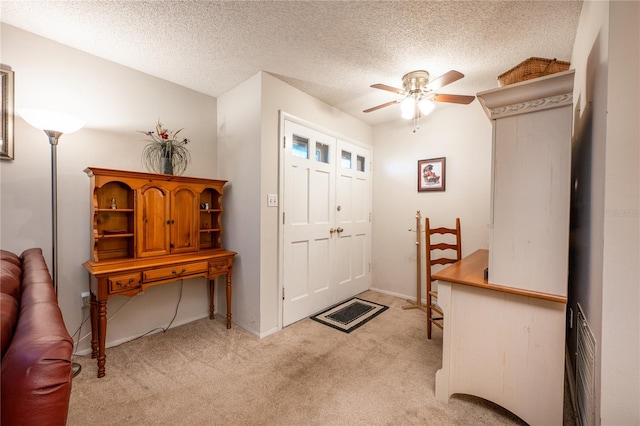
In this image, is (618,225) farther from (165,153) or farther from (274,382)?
(165,153)

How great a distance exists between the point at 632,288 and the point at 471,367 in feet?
2.95

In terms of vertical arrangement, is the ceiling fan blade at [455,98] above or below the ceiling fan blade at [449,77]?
below

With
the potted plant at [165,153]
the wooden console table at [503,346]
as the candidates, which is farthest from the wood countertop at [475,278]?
the potted plant at [165,153]

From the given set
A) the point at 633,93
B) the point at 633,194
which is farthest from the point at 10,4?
the point at 633,194

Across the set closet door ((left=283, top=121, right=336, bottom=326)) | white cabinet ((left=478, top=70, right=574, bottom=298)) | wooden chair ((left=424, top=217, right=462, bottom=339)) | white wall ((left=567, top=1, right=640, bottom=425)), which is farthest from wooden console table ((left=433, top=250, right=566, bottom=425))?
closet door ((left=283, top=121, right=336, bottom=326))

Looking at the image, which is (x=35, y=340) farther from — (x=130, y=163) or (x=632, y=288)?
(x=130, y=163)

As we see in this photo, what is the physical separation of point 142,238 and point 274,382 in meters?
1.57

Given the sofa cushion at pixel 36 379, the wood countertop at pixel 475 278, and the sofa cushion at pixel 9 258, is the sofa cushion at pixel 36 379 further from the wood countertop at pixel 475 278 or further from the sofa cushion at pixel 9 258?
the wood countertop at pixel 475 278

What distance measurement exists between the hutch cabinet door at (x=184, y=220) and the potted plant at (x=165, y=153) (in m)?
0.24

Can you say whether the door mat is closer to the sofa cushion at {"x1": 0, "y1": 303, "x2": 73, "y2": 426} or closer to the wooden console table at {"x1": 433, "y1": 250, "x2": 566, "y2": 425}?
the wooden console table at {"x1": 433, "y1": 250, "x2": 566, "y2": 425}

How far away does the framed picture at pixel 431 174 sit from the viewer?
328 cm

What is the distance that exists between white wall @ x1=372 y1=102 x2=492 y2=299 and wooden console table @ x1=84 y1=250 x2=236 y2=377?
215 centimetres

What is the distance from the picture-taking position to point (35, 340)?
635 millimetres

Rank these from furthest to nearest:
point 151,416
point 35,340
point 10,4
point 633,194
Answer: point 10,4, point 151,416, point 633,194, point 35,340
